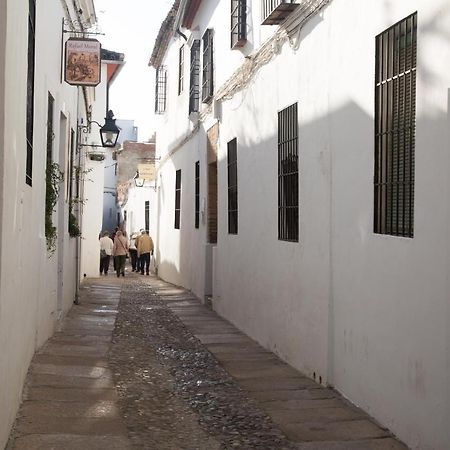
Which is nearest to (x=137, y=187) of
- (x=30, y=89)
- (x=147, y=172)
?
(x=147, y=172)

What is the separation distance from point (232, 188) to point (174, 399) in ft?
16.7

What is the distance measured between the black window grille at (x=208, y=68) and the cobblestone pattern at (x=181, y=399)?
4.80 metres

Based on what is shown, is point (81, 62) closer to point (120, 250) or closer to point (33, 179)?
point (33, 179)

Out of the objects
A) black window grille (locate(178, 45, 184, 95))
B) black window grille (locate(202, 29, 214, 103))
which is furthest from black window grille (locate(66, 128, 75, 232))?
black window grille (locate(178, 45, 184, 95))

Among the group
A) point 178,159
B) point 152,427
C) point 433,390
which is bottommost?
point 152,427

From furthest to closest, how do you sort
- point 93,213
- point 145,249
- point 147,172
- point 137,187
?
point 137,187
point 147,172
point 145,249
point 93,213

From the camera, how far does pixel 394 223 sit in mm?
5133

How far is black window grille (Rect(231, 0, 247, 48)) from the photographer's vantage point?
961 centimetres

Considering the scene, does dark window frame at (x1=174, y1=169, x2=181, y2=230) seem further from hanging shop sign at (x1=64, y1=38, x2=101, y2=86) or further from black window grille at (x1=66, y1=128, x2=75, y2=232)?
hanging shop sign at (x1=64, y1=38, x2=101, y2=86)

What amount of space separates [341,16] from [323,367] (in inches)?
124

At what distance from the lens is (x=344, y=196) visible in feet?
19.6

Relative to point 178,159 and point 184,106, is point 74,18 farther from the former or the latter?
point 178,159

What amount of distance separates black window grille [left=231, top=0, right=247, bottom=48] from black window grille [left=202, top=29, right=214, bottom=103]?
2.32 m

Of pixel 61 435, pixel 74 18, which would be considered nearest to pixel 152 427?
pixel 61 435
